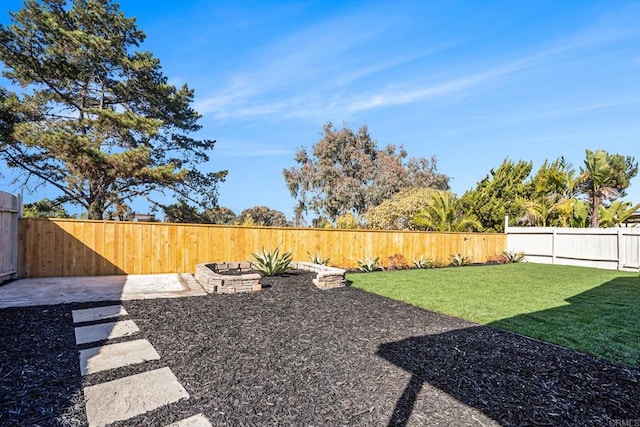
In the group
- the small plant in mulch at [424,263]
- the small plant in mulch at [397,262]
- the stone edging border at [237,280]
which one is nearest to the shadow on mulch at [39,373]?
the stone edging border at [237,280]

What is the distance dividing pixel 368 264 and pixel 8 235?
838 centimetres

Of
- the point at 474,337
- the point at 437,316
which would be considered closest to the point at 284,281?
the point at 437,316

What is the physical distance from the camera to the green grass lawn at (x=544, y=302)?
3754 millimetres

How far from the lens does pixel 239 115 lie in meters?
12.9

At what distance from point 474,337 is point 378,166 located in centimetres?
1880

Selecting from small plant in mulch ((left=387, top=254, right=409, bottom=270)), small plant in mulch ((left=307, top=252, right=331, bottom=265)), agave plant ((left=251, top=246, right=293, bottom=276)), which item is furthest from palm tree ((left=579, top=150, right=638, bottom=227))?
agave plant ((left=251, top=246, right=293, bottom=276))

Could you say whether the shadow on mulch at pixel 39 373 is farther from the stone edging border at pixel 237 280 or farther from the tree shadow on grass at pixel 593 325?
the tree shadow on grass at pixel 593 325

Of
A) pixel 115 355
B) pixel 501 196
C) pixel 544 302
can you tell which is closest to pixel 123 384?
pixel 115 355

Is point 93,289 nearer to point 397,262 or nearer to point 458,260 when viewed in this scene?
point 397,262

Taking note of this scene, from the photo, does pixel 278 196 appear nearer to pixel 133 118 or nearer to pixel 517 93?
pixel 133 118

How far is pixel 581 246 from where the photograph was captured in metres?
12.2

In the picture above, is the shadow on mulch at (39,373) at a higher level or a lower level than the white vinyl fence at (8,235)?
lower

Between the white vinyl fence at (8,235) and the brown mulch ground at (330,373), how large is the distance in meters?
2.79

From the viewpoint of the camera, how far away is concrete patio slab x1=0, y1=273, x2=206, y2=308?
501 centimetres
